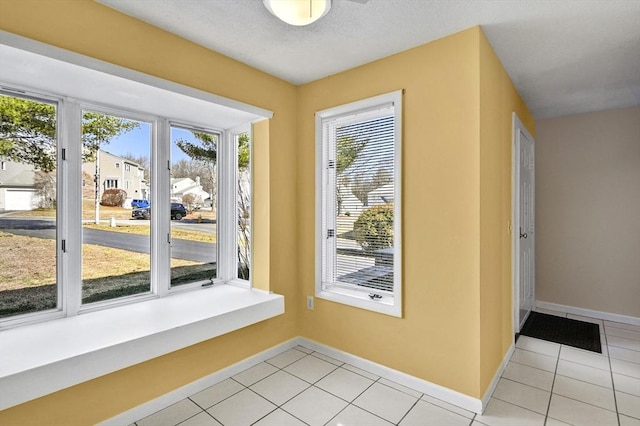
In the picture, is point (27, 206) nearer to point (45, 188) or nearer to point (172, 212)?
point (45, 188)

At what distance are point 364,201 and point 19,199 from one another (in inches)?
92.8

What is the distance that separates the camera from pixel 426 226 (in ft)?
7.73

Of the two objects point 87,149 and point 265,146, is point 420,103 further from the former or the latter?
point 87,149

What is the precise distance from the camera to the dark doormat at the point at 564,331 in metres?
3.18

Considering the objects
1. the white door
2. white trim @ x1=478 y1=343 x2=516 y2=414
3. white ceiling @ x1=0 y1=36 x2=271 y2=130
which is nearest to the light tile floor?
white trim @ x1=478 y1=343 x2=516 y2=414

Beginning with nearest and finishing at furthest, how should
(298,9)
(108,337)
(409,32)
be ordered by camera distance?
(298,9) < (108,337) < (409,32)

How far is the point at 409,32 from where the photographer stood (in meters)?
2.19

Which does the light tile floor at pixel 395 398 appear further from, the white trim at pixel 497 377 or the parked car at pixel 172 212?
the parked car at pixel 172 212

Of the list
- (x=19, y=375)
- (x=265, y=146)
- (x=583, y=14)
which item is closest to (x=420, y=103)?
(x=583, y=14)

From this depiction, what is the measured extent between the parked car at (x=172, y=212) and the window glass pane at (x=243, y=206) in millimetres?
513

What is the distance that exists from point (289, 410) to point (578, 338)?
9.93ft

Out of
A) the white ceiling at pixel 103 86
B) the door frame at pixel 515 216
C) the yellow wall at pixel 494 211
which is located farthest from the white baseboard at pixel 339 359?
the white ceiling at pixel 103 86

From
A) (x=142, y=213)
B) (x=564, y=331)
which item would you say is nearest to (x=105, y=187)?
(x=142, y=213)

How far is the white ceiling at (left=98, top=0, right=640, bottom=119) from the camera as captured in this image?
1.91m
